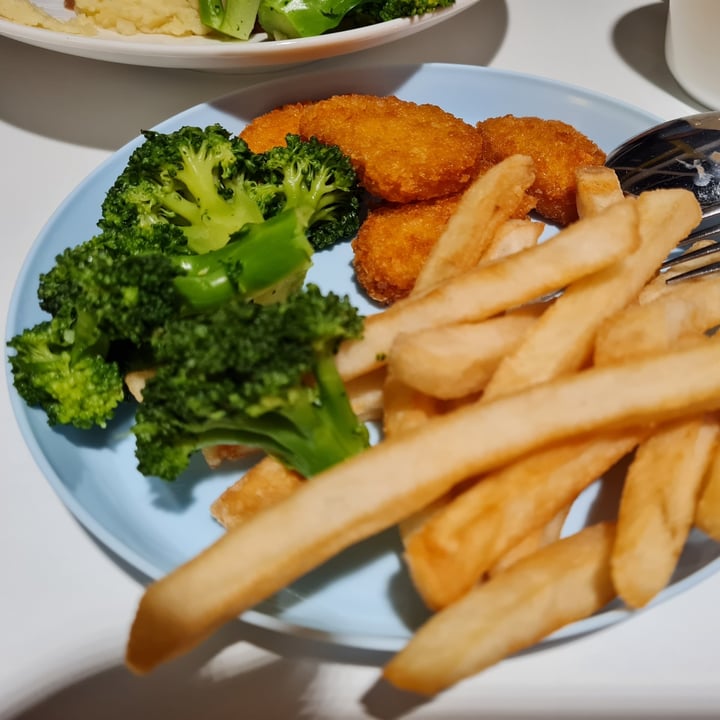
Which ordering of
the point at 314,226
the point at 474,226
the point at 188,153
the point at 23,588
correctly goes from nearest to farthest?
1. the point at 23,588
2. the point at 474,226
3. the point at 188,153
4. the point at 314,226

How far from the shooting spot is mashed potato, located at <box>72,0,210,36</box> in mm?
2459

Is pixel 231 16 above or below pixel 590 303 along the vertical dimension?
above

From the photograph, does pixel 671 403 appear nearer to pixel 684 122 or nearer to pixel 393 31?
pixel 684 122

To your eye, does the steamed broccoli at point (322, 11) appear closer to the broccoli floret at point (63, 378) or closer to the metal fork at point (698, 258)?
the metal fork at point (698, 258)

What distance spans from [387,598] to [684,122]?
1.71 m

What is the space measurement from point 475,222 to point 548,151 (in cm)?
66

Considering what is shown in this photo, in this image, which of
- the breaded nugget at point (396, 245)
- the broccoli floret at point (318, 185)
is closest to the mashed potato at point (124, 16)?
the broccoli floret at point (318, 185)

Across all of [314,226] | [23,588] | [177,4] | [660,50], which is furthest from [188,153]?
[660,50]

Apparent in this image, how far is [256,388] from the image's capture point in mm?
1309

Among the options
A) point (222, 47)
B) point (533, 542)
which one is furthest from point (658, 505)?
point (222, 47)

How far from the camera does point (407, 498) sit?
1150mm

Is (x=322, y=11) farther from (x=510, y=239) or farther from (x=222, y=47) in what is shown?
(x=510, y=239)

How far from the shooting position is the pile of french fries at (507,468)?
1.13m

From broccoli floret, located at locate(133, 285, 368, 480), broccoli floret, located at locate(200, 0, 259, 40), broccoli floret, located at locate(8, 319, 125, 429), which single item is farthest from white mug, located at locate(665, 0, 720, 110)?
broccoli floret, located at locate(8, 319, 125, 429)
